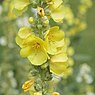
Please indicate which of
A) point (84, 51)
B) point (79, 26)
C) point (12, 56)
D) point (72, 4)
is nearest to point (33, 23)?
point (12, 56)

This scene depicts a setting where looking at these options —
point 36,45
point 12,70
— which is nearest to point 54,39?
point 36,45

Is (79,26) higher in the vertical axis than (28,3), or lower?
lower

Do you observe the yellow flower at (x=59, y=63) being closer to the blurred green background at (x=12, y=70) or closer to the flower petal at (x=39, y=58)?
the flower petal at (x=39, y=58)

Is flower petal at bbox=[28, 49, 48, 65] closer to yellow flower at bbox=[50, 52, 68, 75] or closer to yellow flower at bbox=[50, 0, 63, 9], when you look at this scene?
yellow flower at bbox=[50, 52, 68, 75]

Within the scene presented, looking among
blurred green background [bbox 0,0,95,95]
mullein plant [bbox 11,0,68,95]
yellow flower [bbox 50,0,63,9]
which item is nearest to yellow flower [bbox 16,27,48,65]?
mullein plant [bbox 11,0,68,95]

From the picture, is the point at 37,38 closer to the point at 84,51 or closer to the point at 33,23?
the point at 33,23

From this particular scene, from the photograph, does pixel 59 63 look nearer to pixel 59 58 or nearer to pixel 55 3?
pixel 59 58
